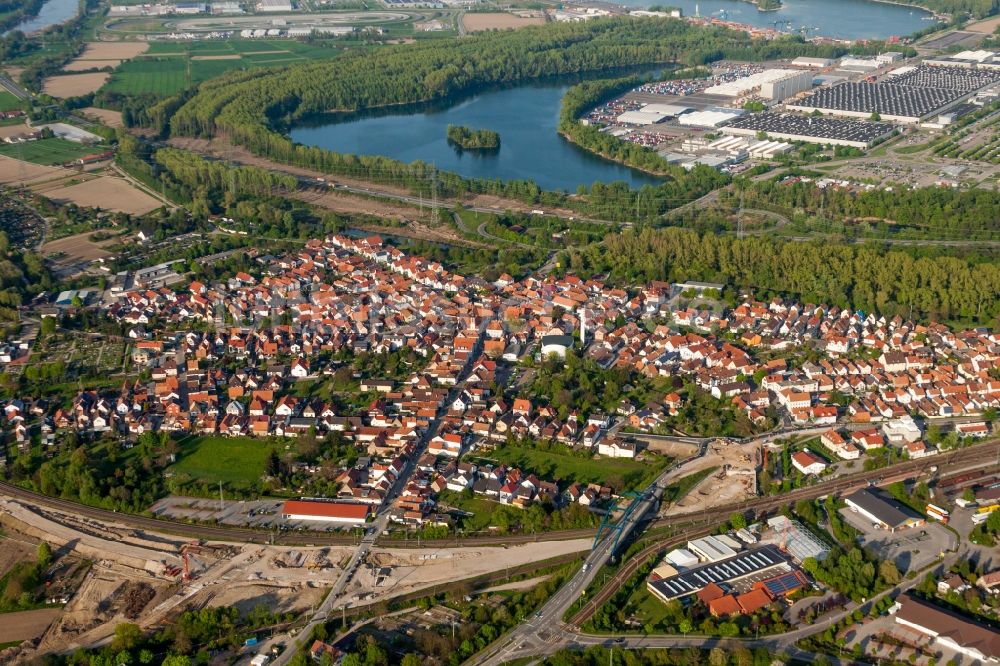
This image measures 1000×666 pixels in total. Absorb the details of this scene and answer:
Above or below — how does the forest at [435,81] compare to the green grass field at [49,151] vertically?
above

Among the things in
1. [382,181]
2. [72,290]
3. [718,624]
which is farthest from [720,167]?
[718,624]

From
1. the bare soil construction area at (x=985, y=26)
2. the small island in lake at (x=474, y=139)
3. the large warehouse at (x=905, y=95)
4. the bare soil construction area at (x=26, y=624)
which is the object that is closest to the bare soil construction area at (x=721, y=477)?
the bare soil construction area at (x=26, y=624)

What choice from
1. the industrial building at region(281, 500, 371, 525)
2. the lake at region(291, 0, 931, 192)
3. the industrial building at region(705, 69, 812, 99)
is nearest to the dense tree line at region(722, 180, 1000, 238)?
the lake at region(291, 0, 931, 192)

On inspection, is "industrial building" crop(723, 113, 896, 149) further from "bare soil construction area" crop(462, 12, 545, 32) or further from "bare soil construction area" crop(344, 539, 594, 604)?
"bare soil construction area" crop(344, 539, 594, 604)

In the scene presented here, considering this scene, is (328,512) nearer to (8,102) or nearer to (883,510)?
(883,510)

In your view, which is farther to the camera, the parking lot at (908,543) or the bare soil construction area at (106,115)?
the bare soil construction area at (106,115)

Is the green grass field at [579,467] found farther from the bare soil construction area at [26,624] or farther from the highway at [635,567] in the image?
the bare soil construction area at [26,624]

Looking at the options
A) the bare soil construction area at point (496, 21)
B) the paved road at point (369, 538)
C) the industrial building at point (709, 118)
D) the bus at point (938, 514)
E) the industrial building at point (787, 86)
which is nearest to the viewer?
the paved road at point (369, 538)
